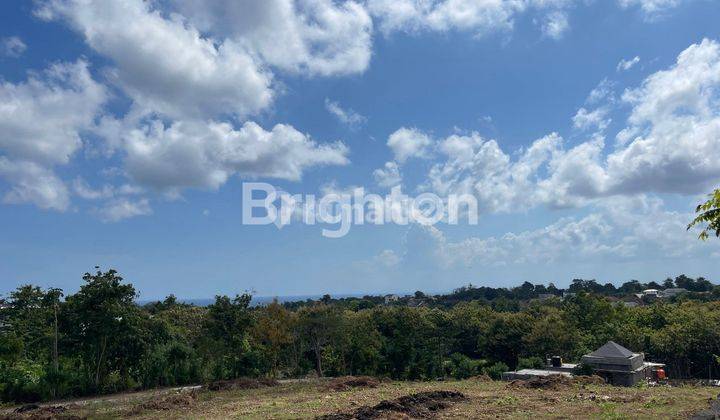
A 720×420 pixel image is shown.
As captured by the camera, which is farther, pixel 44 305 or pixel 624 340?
pixel 624 340

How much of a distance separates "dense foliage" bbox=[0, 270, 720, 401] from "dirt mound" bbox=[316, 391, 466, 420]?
13.2 m

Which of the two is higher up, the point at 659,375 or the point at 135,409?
the point at 135,409

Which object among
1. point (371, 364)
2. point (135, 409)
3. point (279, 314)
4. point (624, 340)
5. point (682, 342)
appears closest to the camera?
point (135, 409)

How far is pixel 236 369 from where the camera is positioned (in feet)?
88.0

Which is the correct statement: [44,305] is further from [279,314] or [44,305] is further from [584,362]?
[584,362]

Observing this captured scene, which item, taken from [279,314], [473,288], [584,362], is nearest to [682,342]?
[584,362]

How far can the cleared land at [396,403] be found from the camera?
13356mm

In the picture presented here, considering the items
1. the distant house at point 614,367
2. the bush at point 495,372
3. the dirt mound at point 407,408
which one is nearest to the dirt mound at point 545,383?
the dirt mound at point 407,408

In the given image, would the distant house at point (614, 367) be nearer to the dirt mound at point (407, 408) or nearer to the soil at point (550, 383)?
the soil at point (550, 383)

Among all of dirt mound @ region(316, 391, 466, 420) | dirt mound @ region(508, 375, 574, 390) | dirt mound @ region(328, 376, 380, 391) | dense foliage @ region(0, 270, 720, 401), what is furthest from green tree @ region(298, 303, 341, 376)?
dirt mound @ region(316, 391, 466, 420)

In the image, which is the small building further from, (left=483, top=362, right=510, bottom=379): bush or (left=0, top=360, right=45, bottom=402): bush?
(left=0, top=360, right=45, bottom=402): bush

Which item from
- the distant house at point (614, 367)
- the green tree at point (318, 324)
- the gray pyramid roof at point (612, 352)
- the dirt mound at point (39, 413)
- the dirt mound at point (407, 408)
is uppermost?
the green tree at point (318, 324)

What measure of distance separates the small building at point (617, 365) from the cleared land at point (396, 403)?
7.46 m

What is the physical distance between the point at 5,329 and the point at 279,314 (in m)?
16.7
